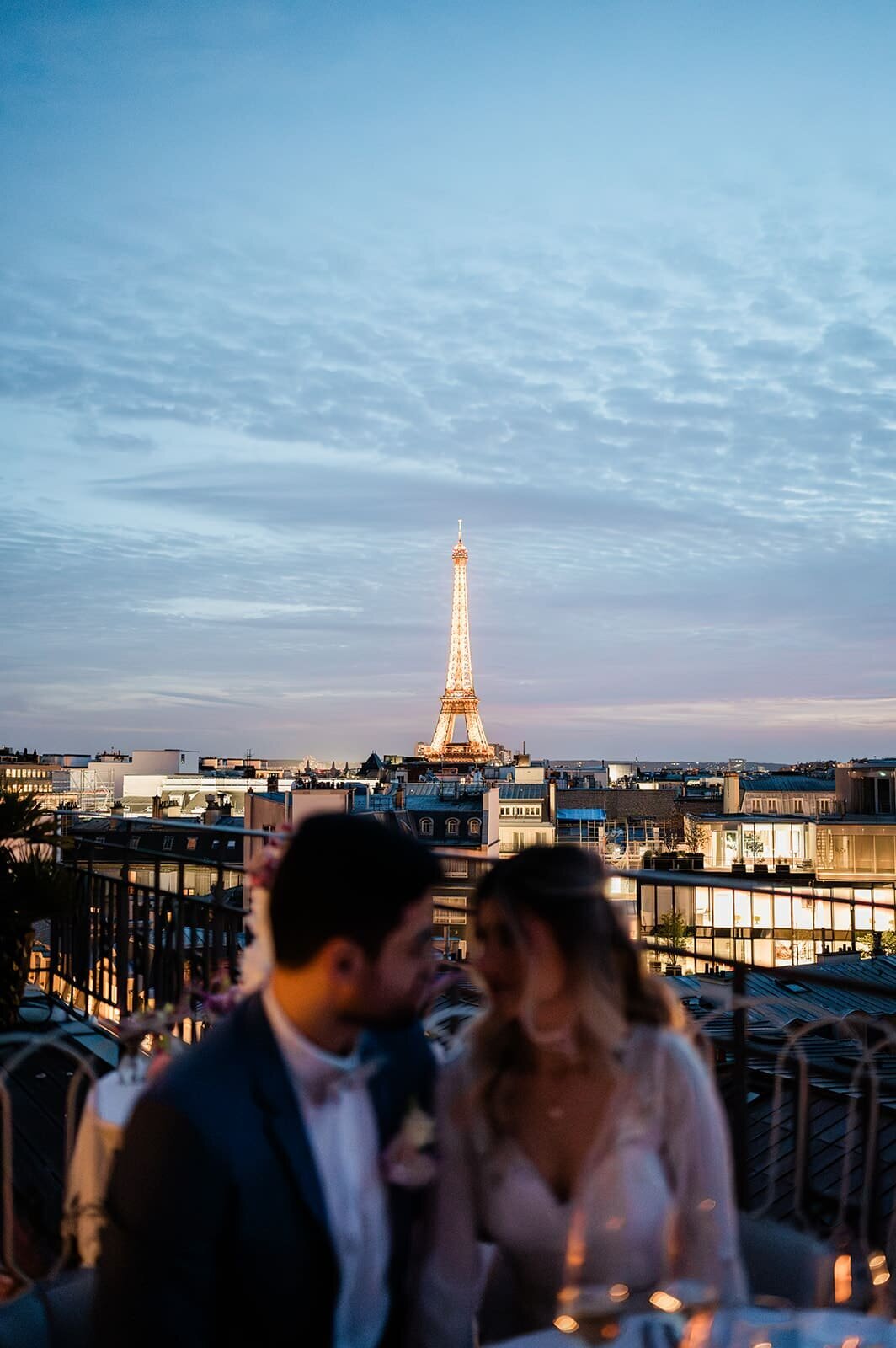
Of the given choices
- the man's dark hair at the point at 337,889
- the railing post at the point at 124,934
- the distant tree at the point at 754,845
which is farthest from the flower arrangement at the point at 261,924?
the distant tree at the point at 754,845

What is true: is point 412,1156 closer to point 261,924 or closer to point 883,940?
point 261,924

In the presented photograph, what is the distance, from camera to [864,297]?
133 ft

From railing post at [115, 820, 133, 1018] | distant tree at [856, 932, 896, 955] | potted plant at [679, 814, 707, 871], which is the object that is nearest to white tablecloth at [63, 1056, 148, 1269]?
railing post at [115, 820, 133, 1018]

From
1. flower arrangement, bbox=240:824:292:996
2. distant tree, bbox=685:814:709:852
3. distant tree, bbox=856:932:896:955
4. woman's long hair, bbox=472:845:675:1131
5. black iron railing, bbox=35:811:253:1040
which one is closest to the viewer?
flower arrangement, bbox=240:824:292:996

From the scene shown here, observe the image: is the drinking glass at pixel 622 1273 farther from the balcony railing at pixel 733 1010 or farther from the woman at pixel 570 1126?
the balcony railing at pixel 733 1010

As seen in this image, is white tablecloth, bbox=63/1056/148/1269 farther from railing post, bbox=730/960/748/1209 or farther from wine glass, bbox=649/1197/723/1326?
railing post, bbox=730/960/748/1209

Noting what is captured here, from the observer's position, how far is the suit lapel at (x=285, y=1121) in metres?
1.75

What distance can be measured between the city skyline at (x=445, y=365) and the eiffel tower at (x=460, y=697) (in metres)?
7.78

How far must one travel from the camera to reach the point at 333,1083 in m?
1.88

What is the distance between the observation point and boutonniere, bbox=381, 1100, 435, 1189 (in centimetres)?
194

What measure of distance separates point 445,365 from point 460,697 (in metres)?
23.1

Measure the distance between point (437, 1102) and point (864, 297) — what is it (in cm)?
4425

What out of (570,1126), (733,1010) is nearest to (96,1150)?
(570,1126)

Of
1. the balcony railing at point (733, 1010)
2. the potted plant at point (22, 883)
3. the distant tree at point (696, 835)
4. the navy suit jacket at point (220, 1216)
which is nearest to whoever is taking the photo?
the navy suit jacket at point (220, 1216)
